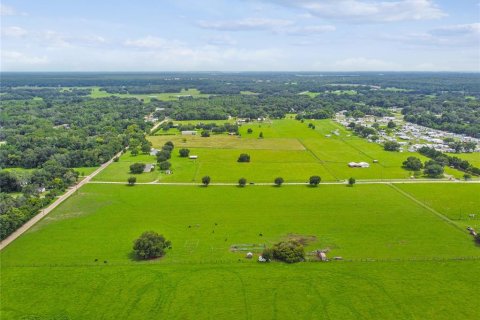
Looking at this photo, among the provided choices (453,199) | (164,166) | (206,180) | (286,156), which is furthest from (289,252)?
(286,156)

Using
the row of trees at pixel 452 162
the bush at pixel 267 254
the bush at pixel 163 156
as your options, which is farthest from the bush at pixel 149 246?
the row of trees at pixel 452 162

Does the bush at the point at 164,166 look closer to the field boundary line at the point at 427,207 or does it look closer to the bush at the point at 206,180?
the bush at the point at 206,180

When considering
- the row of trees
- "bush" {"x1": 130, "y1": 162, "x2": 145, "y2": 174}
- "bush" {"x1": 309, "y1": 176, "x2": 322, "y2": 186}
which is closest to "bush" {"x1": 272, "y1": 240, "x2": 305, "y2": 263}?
"bush" {"x1": 309, "y1": 176, "x2": 322, "y2": 186}

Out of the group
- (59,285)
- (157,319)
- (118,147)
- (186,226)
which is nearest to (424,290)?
(157,319)

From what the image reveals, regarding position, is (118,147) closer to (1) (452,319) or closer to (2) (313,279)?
(2) (313,279)

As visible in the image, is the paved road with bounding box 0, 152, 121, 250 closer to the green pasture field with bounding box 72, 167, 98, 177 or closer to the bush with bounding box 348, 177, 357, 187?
the green pasture field with bounding box 72, 167, 98, 177

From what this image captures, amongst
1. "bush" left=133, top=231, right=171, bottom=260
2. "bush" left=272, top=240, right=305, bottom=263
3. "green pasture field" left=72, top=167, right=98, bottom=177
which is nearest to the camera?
"bush" left=272, top=240, right=305, bottom=263

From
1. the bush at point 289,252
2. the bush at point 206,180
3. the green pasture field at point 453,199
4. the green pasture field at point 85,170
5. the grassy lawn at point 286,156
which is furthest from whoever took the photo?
the green pasture field at point 85,170
